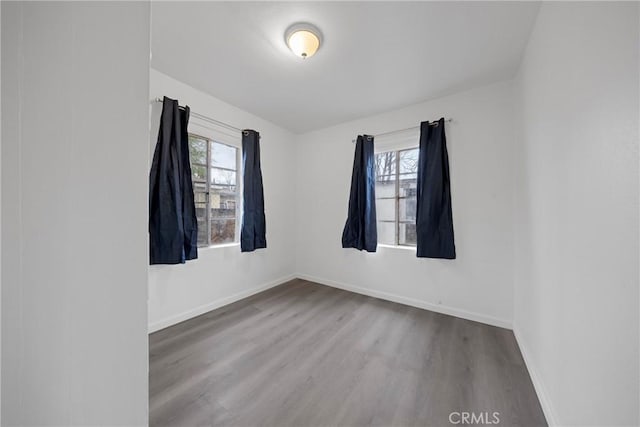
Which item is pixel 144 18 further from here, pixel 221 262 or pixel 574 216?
pixel 221 262

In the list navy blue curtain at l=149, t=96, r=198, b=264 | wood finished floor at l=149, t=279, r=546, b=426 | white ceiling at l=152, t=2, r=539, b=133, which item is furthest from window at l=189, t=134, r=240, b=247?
→ wood finished floor at l=149, t=279, r=546, b=426

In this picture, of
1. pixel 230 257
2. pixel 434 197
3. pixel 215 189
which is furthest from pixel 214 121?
pixel 434 197

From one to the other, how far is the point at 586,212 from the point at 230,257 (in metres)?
2.89

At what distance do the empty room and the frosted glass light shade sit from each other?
0.04ft

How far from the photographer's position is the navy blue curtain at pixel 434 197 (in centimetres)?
236

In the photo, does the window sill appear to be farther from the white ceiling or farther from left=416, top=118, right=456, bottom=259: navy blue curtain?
the white ceiling

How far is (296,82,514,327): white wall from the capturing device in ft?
6.97

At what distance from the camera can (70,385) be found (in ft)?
1.53

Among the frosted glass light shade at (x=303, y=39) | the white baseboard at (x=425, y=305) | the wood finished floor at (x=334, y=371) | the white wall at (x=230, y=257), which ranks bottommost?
the wood finished floor at (x=334, y=371)

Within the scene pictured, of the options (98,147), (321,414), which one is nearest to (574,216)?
(321,414)

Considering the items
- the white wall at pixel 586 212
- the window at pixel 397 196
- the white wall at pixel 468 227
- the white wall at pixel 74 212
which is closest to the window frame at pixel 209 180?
the white wall at pixel 468 227

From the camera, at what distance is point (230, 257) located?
2.70m

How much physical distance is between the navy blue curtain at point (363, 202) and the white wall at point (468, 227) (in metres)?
0.20

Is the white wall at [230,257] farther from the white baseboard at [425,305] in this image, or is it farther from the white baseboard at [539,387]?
the white baseboard at [539,387]
